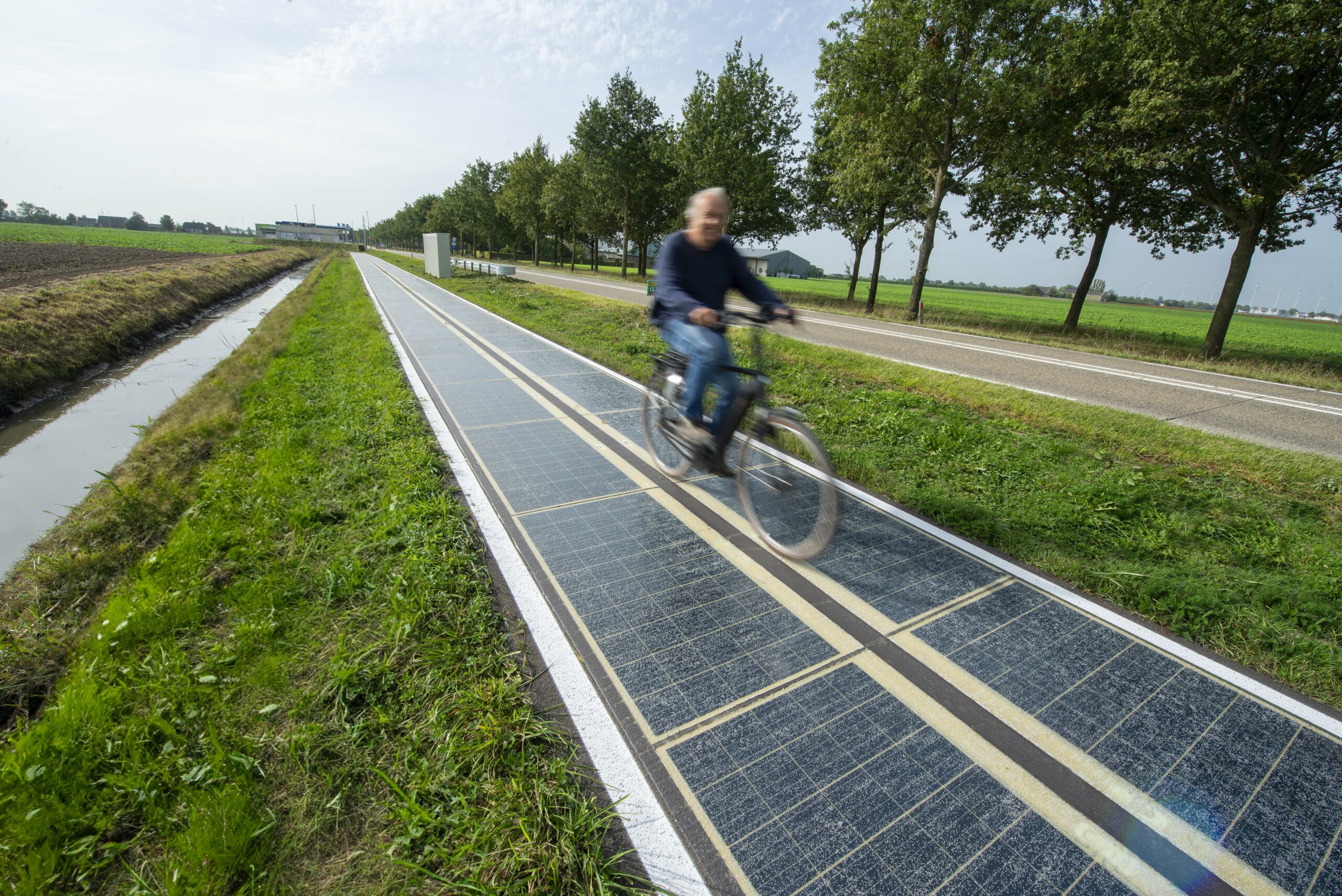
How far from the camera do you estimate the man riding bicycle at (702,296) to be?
3762 millimetres

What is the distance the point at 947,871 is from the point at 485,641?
205 centimetres

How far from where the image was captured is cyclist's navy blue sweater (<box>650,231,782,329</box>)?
3912mm

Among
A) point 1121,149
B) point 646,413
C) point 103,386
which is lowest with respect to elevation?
point 103,386

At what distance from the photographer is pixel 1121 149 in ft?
47.2

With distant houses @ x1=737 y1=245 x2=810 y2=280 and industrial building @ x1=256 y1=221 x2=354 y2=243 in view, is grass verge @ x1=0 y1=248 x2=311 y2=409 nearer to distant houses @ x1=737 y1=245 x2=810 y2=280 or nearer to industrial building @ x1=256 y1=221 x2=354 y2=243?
distant houses @ x1=737 y1=245 x2=810 y2=280

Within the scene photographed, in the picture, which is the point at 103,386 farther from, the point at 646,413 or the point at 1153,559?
the point at 1153,559

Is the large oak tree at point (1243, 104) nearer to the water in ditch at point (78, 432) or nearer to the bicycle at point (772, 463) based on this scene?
the bicycle at point (772, 463)

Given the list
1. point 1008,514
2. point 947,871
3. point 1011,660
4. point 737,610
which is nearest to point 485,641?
point 737,610

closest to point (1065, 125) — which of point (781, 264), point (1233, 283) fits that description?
point (1233, 283)

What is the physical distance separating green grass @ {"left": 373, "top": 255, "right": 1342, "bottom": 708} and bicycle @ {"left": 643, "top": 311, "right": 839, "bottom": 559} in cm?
107

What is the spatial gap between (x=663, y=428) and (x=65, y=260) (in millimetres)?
36924

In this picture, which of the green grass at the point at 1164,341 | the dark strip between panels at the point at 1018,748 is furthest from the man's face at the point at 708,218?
the dark strip between panels at the point at 1018,748

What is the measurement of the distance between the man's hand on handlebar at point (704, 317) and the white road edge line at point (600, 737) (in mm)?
1801

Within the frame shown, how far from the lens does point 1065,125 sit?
1708 centimetres
